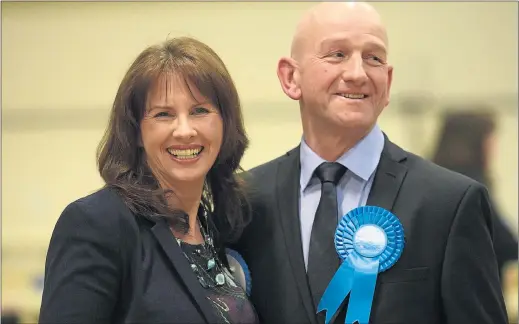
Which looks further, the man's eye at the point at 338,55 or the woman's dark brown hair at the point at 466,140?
the woman's dark brown hair at the point at 466,140

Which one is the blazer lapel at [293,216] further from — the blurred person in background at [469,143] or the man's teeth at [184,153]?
the blurred person in background at [469,143]

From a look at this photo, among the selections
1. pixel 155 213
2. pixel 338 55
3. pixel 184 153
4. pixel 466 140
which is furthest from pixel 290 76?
pixel 466 140

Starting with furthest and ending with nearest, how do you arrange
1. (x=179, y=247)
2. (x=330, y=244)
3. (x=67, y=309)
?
(x=330, y=244), (x=179, y=247), (x=67, y=309)

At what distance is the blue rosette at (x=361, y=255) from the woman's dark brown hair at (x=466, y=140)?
1.66m

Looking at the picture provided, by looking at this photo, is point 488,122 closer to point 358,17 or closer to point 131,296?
point 358,17

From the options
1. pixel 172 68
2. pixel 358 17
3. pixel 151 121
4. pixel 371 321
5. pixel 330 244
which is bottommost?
pixel 371 321

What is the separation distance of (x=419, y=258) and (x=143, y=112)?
0.66 meters

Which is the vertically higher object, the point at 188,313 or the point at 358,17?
the point at 358,17

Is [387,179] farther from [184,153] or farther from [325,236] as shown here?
[184,153]

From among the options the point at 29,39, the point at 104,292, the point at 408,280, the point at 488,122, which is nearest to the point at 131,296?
the point at 104,292

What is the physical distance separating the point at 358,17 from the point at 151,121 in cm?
53

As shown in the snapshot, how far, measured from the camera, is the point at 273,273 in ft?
5.33

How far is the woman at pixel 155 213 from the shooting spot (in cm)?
133

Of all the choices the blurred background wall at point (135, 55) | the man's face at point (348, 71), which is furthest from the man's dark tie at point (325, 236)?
the blurred background wall at point (135, 55)
